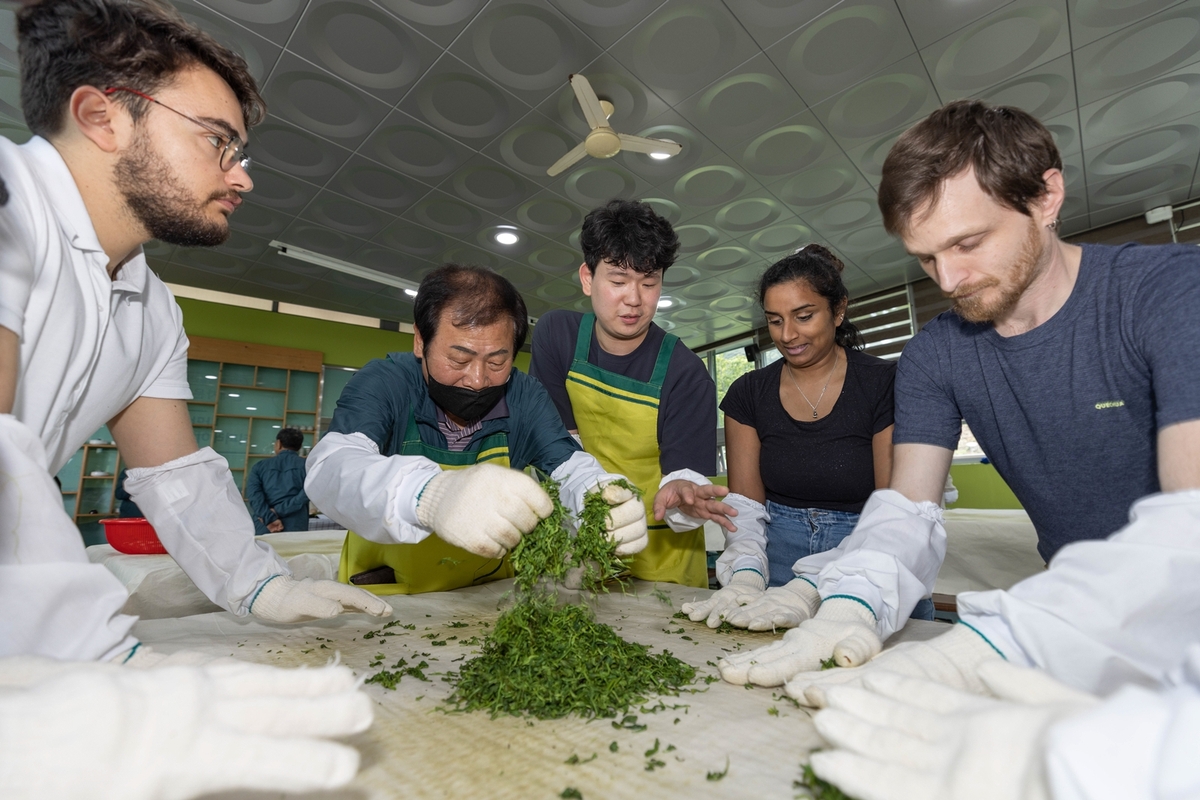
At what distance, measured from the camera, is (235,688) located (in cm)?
65

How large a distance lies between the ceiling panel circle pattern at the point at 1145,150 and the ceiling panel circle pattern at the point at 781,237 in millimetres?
2494

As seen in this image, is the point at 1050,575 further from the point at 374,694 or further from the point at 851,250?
the point at 851,250

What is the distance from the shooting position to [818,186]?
5379 millimetres

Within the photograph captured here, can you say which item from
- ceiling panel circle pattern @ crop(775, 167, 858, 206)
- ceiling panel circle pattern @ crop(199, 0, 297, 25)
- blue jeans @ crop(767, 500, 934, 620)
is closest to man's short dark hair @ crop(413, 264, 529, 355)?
blue jeans @ crop(767, 500, 934, 620)

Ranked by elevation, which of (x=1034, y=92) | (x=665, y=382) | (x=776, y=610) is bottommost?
(x=776, y=610)

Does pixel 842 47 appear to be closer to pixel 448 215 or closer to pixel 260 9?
pixel 260 9

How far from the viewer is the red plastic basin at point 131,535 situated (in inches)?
107

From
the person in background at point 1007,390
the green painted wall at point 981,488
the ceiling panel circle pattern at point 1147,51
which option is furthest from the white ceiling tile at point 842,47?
the green painted wall at point 981,488

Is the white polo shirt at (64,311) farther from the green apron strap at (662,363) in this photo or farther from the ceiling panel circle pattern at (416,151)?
the ceiling panel circle pattern at (416,151)

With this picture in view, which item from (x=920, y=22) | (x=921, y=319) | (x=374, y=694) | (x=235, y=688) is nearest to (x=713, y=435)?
(x=374, y=694)

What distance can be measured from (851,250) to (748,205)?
1853mm

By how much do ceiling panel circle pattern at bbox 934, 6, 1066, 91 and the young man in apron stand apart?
121 inches

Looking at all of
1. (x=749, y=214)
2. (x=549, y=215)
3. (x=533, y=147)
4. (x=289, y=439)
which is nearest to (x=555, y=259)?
(x=549, y=215)

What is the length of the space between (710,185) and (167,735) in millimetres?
5537
